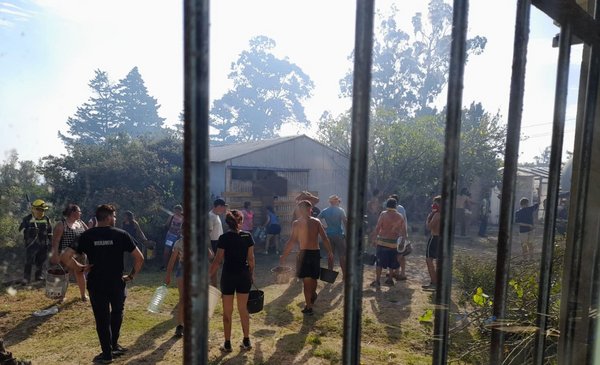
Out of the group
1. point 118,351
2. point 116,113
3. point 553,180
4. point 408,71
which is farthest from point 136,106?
point 553,180

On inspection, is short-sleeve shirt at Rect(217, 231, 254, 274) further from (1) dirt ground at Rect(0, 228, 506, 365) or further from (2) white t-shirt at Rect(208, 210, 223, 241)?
(2) white t-shirt at Rect(208, 210, 223, 241)

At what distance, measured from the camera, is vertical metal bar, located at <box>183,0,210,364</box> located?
0.81 meters

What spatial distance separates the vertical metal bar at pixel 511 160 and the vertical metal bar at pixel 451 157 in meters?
0.31

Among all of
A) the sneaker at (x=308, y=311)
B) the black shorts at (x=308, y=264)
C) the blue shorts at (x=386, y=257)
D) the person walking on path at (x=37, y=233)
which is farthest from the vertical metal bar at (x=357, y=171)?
the person walking on path at (x=37, y=233)

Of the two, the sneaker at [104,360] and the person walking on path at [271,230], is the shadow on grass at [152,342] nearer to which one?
the sneaker at [104,360]

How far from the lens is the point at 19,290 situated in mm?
7461

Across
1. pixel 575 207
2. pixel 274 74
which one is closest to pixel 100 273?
pixel 575 207

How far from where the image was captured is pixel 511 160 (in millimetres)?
1498

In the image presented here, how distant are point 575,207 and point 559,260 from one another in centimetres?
317

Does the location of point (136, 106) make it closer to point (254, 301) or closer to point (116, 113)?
point (116, 113)

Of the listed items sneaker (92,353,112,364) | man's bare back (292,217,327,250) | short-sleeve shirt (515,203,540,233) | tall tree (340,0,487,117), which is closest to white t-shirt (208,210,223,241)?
man's bare back (292,217,327,250)

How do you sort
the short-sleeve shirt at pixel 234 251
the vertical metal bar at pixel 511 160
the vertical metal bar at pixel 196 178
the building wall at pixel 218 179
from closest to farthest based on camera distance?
the vertical metal bar at pixel 196 178 → the vertical metal bar at pixel 511 160 → the short-sleeve shirt at pixel 234 251 → the building wall at pixel 218 179

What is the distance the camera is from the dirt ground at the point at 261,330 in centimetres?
473

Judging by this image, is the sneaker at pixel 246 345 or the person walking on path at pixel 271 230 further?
the person walking on path at pixel 271 230
